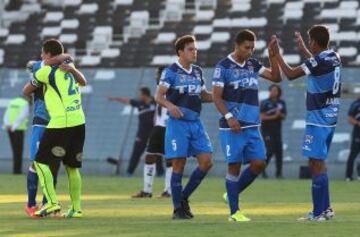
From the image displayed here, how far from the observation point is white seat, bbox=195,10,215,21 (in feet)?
107

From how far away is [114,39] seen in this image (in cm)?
3366

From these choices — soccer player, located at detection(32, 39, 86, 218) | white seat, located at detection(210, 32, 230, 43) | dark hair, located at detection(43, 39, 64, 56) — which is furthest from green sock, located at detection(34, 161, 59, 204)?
white seat, located at detection(210, 32, 230, 43)

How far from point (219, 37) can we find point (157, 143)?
12.8m

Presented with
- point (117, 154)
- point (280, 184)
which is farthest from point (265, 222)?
point (117, 154)

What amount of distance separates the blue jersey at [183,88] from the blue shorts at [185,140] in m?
0.10

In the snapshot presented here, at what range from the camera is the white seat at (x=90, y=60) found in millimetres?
33125

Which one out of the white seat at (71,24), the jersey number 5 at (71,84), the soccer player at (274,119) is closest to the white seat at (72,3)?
the white seat at (71,24)

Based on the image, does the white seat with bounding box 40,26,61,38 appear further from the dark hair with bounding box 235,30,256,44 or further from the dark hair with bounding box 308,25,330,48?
the dark hair with bounding box 308,25,330,48

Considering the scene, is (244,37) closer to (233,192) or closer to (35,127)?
(233,192)

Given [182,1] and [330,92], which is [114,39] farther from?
[330,92]

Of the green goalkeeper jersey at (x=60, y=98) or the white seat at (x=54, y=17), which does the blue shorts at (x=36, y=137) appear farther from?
the white seat at (x=54, y=17)

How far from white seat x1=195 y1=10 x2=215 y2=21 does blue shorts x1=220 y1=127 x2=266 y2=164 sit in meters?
19.3

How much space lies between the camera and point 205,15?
32812 millimetres

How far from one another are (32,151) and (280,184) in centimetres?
965
